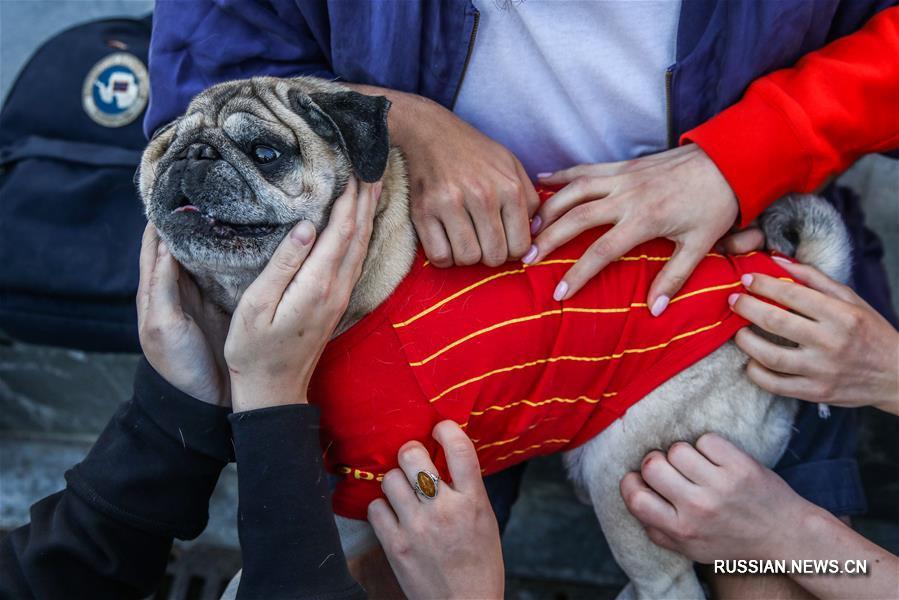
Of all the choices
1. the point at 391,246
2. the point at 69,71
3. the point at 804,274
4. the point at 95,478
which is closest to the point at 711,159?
the point at 804,274

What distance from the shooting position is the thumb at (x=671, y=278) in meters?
1.24

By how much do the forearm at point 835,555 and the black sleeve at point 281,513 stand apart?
2.27 ft

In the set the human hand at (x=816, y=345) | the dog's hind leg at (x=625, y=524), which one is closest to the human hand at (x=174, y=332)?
the dog's hind leg at (x=625, y=524)

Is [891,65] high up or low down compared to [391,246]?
up

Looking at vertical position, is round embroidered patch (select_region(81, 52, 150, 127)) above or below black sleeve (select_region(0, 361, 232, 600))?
above

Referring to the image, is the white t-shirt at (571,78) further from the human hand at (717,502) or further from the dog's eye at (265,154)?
the human hand at (717,502)

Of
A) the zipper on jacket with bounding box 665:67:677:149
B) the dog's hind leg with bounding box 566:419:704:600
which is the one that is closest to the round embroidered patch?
the zipper on jacket with bounding box 665:67:677:149

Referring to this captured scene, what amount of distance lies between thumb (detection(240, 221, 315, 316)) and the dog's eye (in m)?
0.11

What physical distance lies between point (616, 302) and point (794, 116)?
407mm

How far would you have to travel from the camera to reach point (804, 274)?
51.8 inches

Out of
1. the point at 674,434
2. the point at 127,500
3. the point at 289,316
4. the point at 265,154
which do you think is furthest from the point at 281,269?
the point at 674,434

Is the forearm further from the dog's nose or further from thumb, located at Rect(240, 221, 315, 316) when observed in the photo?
the dog's nose

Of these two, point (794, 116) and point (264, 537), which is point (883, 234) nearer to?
point (794, 116)

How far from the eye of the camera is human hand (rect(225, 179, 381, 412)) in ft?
3.56
